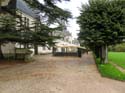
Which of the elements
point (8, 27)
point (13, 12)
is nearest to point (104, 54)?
point (8, 27)

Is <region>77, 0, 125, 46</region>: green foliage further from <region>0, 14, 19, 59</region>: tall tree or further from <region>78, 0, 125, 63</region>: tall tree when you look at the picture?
<region>0, 14, 19, 59</region>: tall tree

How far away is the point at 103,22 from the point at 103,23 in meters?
0.10

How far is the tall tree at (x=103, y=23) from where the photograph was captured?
23.2 meters

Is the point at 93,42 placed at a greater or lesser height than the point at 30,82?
greater

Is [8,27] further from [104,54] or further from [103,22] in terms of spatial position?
[104,54]

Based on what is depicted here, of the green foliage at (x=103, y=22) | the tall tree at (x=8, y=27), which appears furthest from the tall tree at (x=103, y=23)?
the tall tree at (x=8, y=27)

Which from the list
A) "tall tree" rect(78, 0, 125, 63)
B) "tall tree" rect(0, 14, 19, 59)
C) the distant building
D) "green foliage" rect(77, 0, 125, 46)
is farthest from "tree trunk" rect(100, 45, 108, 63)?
"tall tree" rect(0, 14, 19, 59)

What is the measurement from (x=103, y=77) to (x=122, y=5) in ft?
30.8

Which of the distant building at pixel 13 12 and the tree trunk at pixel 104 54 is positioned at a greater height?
the distant building at pixel 13 12

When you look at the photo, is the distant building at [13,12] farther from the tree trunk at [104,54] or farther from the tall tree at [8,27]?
the tree trunk at [104,54]

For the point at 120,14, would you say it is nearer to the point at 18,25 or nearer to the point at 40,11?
the point at 40,11

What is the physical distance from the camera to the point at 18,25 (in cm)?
2767

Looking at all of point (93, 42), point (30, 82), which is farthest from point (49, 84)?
point (93, 42)

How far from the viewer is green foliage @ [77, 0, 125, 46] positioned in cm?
2316
